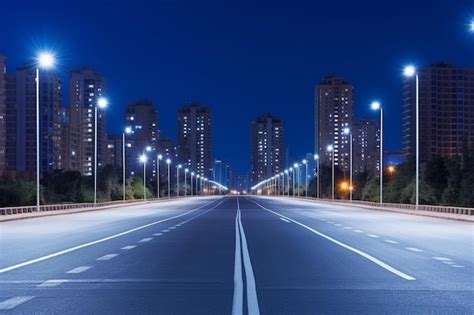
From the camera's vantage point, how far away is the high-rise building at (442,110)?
183500 mm

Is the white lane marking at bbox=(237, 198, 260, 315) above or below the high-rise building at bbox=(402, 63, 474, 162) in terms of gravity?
below

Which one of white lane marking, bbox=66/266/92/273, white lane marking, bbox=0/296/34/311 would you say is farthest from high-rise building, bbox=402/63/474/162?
white lane marking, bbox=0/296/34/311

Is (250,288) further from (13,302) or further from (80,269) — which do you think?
(80,269)

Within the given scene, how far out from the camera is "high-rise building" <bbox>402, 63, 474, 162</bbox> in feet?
602

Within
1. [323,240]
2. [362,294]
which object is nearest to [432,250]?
[323,240]

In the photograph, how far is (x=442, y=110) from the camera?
189750 millimetres

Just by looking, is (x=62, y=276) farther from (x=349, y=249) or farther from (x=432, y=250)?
(x=432, y=250)

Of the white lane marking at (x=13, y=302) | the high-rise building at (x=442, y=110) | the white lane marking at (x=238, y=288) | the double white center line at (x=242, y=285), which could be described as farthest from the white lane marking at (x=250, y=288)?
the high-rise building at (x=442, y=110)

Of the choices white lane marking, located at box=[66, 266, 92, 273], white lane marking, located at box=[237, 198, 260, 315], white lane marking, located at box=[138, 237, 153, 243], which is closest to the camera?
white lane marking, located at box=[237, 198, 260, 315]

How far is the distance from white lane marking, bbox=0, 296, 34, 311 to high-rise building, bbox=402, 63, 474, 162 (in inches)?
6881

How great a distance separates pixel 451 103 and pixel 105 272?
186 metres

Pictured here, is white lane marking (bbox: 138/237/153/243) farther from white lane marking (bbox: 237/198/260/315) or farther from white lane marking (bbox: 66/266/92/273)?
Result: white lane marking (bbox: 66/266/92/273)

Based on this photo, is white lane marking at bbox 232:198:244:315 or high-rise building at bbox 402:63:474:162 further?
high-rise building at bbox 402:63:474:162

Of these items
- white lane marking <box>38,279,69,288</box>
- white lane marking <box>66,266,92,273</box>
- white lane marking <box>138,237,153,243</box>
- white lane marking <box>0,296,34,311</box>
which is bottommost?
white lane marking <box>138,237,153,243</box>
